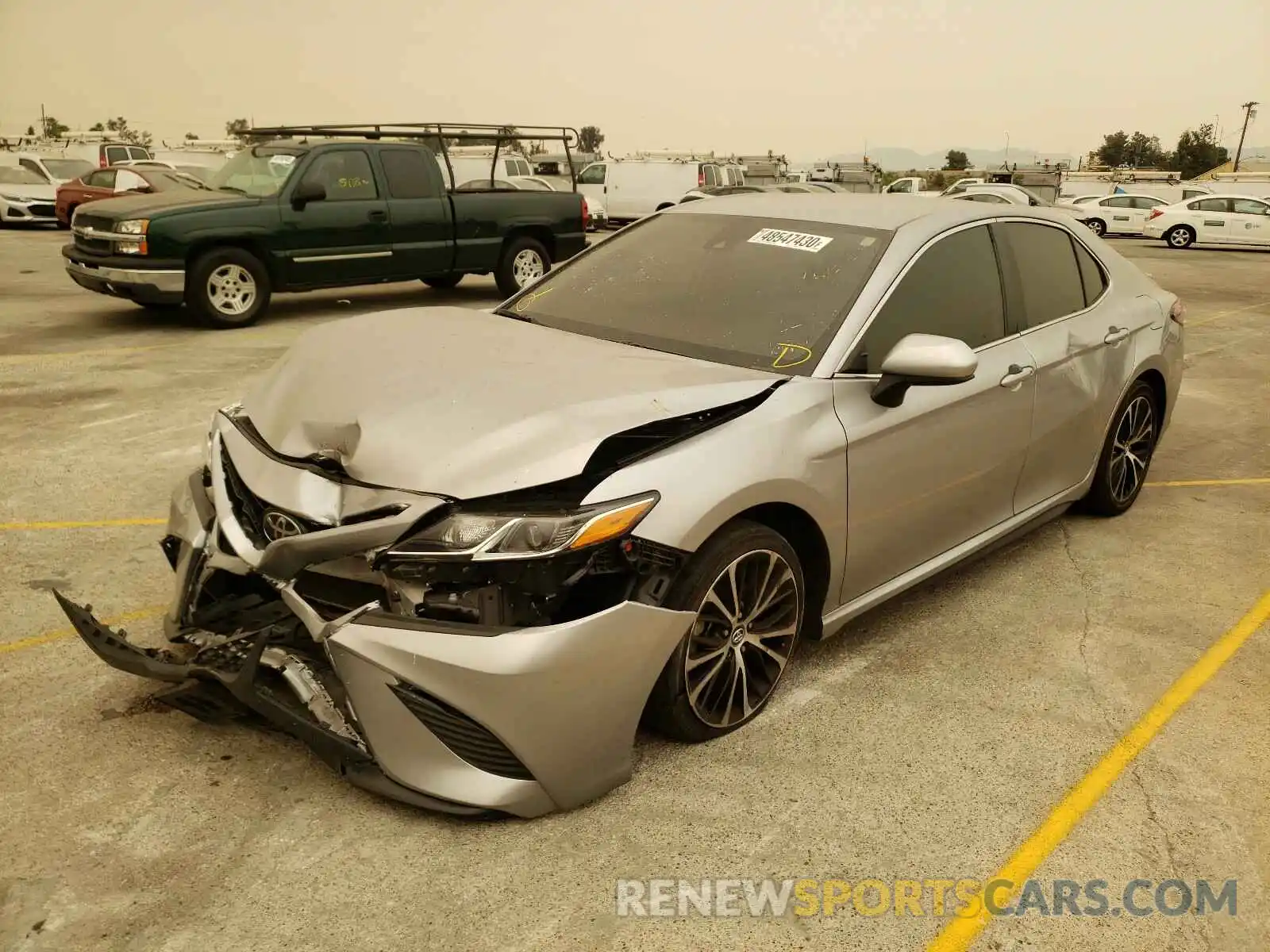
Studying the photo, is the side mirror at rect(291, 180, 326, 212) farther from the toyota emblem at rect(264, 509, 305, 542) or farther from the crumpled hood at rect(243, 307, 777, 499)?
the toyota emblem at rect(264, 509, 305, 542)

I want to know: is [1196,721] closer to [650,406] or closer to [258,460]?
[650,406]

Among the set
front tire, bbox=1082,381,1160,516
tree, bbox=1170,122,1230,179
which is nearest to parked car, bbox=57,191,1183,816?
front tire, bbox=1082,381,1160,516

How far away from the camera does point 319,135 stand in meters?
11.6

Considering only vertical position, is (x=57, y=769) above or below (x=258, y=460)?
below

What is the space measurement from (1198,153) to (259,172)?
99.1m

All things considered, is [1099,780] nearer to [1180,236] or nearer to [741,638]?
[741,638]

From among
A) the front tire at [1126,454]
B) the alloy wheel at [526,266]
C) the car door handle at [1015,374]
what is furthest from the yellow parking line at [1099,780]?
the alloy wheel at [526,266]

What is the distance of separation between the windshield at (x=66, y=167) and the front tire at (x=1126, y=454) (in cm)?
2445

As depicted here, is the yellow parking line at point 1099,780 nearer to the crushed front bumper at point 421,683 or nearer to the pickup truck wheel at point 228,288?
the crushed front bumper at point 421,683

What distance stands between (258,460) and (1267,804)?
3.13 meters

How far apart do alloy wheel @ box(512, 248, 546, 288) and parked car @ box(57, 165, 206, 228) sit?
9.40m

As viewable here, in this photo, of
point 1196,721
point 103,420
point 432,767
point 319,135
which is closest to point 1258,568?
point 1196,721

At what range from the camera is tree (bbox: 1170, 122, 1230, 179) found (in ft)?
298

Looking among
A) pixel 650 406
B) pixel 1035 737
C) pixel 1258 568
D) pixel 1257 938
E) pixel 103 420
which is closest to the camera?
pixel 1257 938
